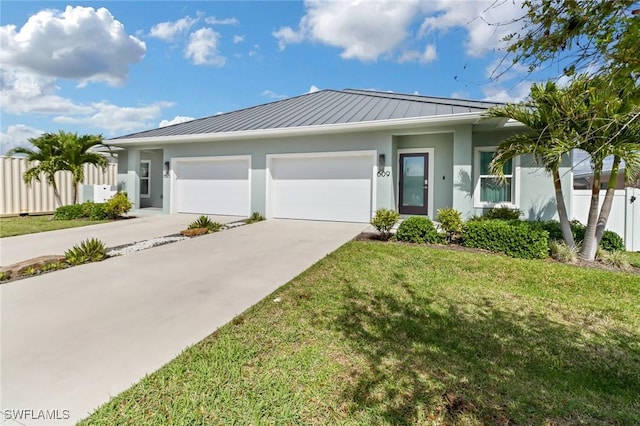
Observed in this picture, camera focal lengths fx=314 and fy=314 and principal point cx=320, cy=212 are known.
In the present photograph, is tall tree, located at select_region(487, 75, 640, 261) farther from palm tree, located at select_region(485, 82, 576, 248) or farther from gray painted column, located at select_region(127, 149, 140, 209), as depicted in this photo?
gray painted column, located at select_region(127, 149, 140, 209)

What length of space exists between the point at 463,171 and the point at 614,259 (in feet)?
12.2

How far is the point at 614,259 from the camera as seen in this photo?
6297 millimetres

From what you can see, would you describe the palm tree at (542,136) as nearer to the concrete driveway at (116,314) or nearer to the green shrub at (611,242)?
the green shrub at (611,242)

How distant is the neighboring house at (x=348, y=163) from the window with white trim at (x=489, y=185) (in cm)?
3

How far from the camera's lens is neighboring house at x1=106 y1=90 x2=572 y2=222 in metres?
9.12

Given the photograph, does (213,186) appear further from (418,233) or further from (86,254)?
(418,233)

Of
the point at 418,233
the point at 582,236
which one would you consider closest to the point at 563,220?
the point at 582,236

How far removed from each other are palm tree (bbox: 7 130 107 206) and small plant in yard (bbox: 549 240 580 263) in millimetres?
16095

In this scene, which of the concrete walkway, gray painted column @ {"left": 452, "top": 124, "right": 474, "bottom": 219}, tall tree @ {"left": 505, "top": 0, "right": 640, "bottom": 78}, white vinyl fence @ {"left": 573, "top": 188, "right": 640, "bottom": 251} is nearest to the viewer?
tall tree @ {"left": 505, "top": 0, "right": 640, "bottom": 78}

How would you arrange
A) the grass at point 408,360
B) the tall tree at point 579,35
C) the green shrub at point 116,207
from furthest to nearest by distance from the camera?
the green shrub at point 116,207 < the grass at point 408,360 < the tall tree at point 579,35

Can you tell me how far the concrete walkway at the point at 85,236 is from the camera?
665cm

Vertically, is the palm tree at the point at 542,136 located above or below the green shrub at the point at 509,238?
above

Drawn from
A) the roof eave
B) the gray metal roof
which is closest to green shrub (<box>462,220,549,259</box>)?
the roof eave

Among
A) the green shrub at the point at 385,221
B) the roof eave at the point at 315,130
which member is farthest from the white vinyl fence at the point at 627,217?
the green shrub at the point at 385,221
